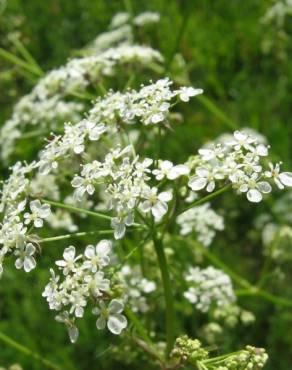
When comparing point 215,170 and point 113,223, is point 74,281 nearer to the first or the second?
point 113,223

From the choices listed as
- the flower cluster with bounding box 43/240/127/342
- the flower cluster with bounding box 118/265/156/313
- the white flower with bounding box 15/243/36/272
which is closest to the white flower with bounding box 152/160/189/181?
the flower cluster with bounding box 43/240/127/342

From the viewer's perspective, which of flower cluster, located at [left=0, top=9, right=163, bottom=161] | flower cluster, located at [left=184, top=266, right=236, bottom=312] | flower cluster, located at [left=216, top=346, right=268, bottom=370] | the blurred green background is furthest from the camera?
the blurred green background

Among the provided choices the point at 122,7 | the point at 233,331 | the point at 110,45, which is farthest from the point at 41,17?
the point at 233,331

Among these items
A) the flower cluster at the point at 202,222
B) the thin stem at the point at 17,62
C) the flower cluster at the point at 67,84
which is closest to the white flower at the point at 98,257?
the flower cluster at the point at 202,222

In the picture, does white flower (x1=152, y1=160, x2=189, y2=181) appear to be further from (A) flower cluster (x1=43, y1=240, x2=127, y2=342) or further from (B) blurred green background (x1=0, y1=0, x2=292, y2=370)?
(B) blurred green background (x1=0, y1=0, x2=292, y2=370)

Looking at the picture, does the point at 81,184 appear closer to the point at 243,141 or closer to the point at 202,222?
the point at 243,141

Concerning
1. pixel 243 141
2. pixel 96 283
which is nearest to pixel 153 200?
pixel 96 283

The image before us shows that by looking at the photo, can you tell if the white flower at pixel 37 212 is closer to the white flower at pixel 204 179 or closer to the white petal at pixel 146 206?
the white petal at pixel 146 206
